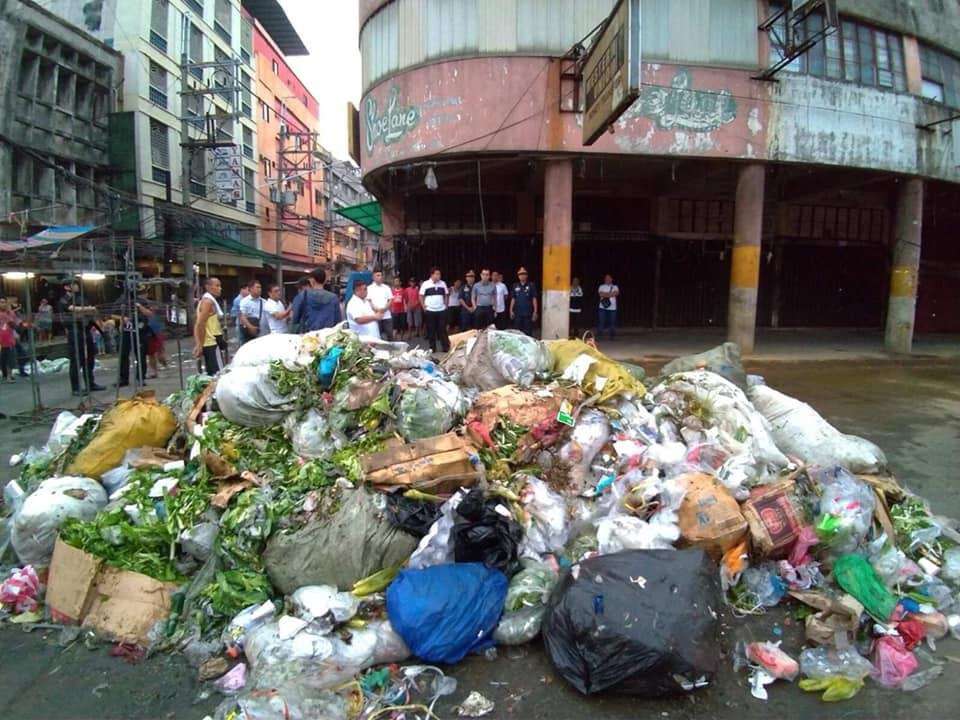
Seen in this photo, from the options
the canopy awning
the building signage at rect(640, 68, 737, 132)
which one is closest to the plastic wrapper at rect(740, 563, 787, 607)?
the canopy awning

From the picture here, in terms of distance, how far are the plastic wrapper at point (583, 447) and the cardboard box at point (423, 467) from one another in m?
0.66

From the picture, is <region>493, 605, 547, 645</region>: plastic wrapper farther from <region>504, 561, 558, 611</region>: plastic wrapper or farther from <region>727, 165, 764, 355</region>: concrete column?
<region>727, 165, 764, 355</region>: concrete column

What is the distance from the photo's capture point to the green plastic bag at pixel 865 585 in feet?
9.07

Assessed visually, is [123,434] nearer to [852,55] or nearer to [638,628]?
[638,628]

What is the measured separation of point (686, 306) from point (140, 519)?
14.5 meters

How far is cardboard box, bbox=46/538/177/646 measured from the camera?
2844mm

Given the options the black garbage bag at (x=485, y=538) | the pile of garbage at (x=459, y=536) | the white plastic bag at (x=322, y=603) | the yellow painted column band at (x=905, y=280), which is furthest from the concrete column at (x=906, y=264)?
the white plastic bag at (x=322, y=603)

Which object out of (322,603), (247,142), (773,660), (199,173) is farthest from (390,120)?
(247,142)

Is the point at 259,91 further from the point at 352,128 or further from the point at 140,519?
the point at 140,519

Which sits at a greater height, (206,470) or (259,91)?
(259,91)

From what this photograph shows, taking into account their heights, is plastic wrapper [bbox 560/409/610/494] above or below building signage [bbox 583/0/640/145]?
below

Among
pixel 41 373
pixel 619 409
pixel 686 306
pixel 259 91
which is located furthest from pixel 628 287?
pixel 259 91

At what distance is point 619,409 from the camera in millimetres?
4203

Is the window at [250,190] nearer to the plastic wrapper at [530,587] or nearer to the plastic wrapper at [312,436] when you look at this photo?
the plastic wrapper at [312,436]
